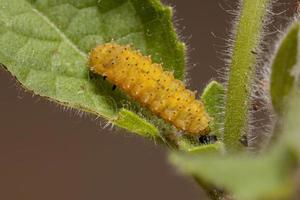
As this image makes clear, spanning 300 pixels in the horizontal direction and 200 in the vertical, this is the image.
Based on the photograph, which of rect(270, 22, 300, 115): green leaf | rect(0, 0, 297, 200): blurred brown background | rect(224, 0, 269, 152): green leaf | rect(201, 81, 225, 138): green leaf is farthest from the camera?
rect(0, 0, 297, 200): blurred brown background

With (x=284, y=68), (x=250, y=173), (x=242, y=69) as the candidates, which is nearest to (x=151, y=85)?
(x=242, y=69)

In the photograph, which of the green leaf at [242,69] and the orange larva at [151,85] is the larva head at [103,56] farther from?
the green leaf at [242,69]

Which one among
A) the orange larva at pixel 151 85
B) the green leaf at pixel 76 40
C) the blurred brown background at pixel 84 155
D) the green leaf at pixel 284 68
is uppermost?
the green leaf at pixel 284 68

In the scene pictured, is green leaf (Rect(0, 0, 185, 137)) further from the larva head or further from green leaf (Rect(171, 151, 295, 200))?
green leaf (Rect(171, 151, 295, 200))

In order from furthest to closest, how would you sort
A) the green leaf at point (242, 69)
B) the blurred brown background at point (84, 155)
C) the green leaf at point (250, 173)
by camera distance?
the blurred brown background at point (84, 155)
the green leaf at point (242, 69)
the green leaf at point (250, 173)

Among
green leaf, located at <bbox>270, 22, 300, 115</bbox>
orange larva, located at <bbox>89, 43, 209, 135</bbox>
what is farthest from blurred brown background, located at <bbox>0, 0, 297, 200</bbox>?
green leaf, located at <bbox>270, 22, 300, 115</bbox>

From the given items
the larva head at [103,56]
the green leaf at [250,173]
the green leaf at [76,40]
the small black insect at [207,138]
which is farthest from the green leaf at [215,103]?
the green leaf at [250,173]

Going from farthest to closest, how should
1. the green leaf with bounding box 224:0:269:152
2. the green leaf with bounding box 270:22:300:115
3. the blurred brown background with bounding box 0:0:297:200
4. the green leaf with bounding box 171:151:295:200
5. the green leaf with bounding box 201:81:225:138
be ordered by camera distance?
the blurred brown background with bounding box 0:0:297:200 < the green leaf with bounding box 201:81:225:138 < the green leaf with bounding box 224:0:269:152 < the green leaf with bounding box 270:22:300:115 < the green leaf with bounding box 171:151:295:200

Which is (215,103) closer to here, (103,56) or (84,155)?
(103,56)

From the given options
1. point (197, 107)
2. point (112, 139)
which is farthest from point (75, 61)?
point (112, 139)
